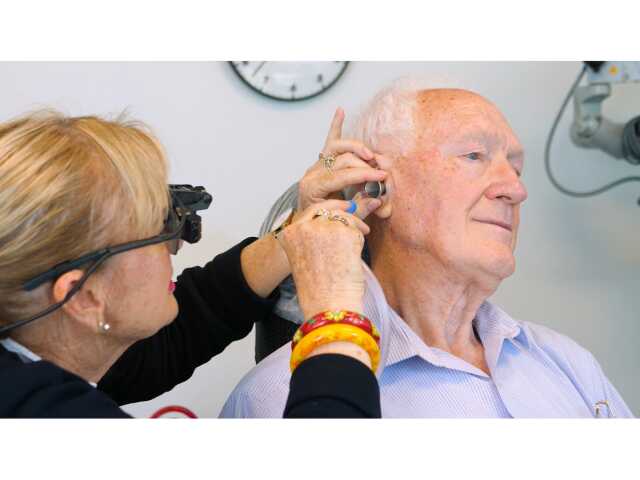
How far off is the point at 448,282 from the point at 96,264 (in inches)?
23.0

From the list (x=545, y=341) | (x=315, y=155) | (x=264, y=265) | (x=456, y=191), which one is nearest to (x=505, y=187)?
(x=456, y=191)

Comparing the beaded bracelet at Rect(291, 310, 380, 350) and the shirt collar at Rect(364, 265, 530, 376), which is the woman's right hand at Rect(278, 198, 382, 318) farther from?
the shirt collar at Rect(364, 265, 530, 376)

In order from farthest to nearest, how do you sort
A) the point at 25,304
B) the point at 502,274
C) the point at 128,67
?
1. the point at 128,67
2. the point at 502,274
3. the point at 25,304

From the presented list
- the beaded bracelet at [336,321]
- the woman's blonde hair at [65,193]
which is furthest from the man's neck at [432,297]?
the woman's blonde hair at [65,193]

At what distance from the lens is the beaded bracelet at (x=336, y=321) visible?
2.70ft

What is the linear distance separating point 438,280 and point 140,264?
20.0 inches

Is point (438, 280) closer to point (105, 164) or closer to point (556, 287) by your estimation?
point (105, 164)

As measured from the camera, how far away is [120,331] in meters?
0.90

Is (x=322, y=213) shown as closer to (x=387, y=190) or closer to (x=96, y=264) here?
(x=387, y=190)

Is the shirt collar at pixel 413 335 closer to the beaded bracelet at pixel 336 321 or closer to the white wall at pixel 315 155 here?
the beaded bracelet at pixel 336 321

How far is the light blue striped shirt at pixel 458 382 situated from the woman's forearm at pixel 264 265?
14cm

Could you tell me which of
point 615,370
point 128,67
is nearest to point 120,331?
point 128,67

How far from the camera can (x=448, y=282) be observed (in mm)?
1159
